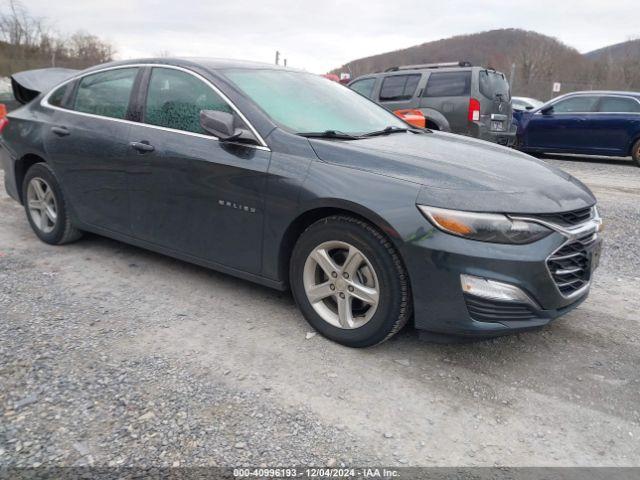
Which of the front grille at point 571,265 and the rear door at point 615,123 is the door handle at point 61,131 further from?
the rear door at point 615,123

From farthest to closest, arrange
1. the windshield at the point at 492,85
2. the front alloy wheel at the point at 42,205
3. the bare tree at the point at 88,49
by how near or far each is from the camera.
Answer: the bare tree at the point at 88,49 → the windshield at the point at 492,85 → the front alloy wheel at the point at 42,205

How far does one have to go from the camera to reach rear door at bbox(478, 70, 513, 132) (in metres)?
9.48

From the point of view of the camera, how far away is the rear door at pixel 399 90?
33.0 ft

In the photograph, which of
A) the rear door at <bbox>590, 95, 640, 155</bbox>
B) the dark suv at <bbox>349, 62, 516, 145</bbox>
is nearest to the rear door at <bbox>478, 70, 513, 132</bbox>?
the dark suv at <bbox>349, 62, 516, 145</bbox>

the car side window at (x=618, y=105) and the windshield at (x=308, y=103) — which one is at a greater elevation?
the car side window at (x=618, y=105)

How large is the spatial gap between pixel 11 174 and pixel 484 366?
4433 mm

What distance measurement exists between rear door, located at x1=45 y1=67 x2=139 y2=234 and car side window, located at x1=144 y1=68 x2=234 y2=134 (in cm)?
25

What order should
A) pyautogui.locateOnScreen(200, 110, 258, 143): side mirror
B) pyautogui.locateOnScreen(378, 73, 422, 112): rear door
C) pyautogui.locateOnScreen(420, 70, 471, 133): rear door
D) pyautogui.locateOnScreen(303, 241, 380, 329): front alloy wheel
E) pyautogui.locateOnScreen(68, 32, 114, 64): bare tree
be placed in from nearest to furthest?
pyautogui.locateOnScreen(303, 241, 380, 329): front alloy wheel → pyautogui.locateOnScreen(200, 110, 258, 143): side mirror → pyautogui.locateOnScreen(420, 70, 471, 133): rear door → pyautogui.locateOnScreen(378, 73, 422, 112): rear door → pyautogui.locateOnScreen(68, 32, 114, 64): bare tree

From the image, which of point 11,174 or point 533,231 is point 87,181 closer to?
point 11,174

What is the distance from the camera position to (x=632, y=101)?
10703 millimetres

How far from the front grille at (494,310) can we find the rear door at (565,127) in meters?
9.76

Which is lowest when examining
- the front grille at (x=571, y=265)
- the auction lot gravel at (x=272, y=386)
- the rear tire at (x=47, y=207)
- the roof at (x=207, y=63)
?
the auction lot gravel at (x=272, y=386)

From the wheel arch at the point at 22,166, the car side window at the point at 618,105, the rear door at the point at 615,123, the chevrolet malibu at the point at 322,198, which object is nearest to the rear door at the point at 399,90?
the rear door at the point at 615,123

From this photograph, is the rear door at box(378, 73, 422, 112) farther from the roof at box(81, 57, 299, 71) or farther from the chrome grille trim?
the chrome grille trim
